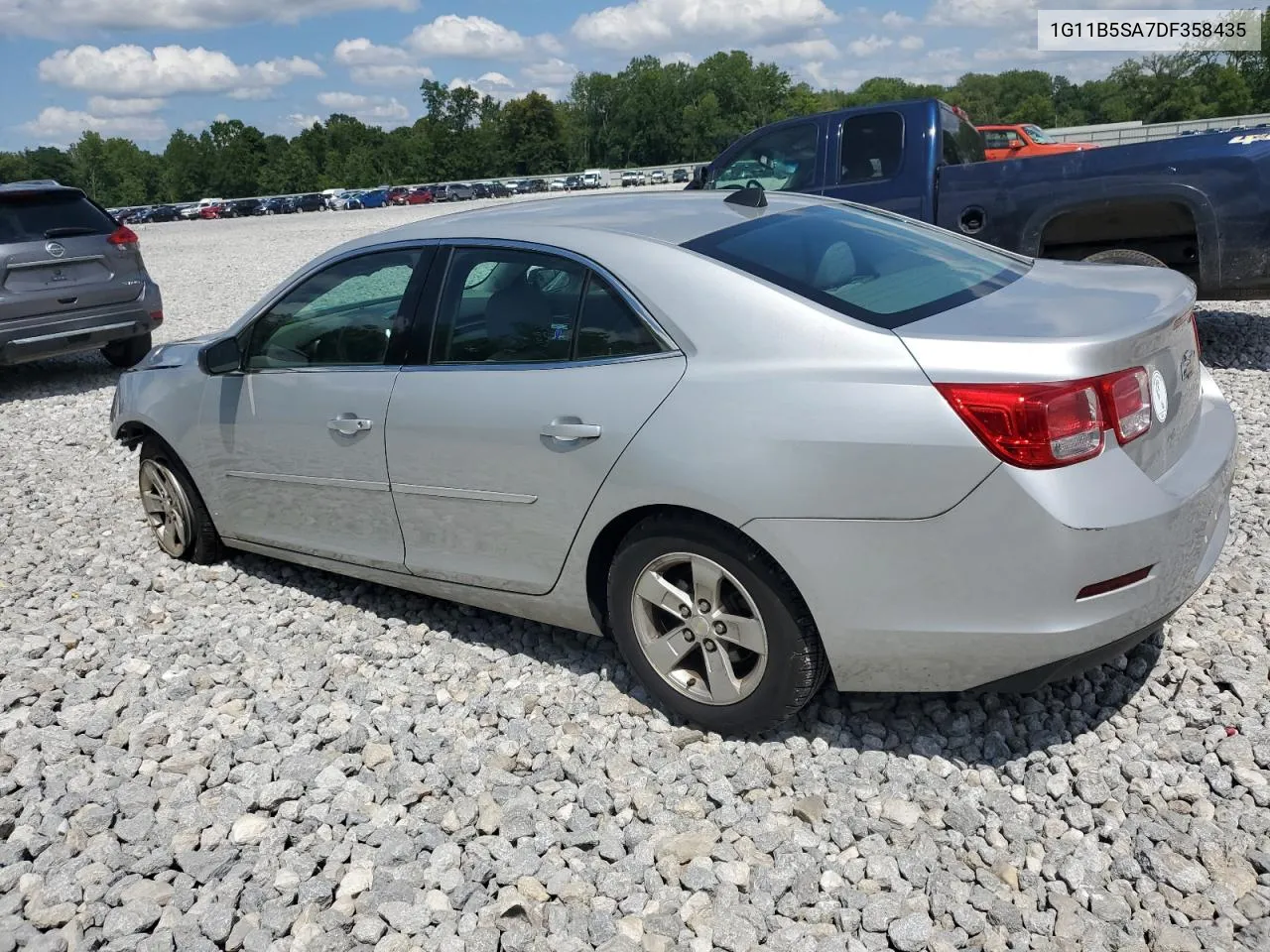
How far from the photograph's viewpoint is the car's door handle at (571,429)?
332 centimetres

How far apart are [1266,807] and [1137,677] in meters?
0.71

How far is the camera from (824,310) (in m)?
3.06

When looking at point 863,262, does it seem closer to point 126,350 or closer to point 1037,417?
point 1037,417

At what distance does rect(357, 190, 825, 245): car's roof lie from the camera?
363cm

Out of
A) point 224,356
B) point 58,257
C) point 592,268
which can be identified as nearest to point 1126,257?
point 592,268

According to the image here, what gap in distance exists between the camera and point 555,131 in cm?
12394

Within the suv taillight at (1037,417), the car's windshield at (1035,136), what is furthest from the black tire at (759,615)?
the car's windshield at (1035,136)

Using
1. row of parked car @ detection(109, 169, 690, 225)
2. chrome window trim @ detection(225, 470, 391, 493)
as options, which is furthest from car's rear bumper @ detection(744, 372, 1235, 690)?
row of parked car @ detection(109, 169, 690, 225)

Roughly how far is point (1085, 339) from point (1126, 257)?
202 inches

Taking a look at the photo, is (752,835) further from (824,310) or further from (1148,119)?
(1148,119)

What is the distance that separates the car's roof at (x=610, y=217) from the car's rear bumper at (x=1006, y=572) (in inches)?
45.8

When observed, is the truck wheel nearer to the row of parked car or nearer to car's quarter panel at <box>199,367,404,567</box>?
car's quarter panel at <box>199,367,404,567</box>

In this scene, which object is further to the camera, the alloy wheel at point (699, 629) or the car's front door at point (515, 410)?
the car's front door at point (515, 410)

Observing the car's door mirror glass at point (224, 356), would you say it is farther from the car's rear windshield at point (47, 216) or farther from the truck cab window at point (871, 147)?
the car's rear windshield at point (47, 216)
